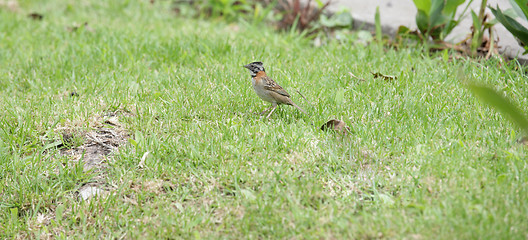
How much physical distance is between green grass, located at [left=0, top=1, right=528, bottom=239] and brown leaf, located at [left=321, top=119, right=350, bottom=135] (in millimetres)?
74

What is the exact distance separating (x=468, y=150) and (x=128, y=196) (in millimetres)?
2527

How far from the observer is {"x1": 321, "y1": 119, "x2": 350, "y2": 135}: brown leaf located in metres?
4.16

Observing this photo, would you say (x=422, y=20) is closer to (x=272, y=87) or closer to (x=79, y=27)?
(x=272, y=87)

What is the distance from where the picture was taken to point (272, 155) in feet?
13.0

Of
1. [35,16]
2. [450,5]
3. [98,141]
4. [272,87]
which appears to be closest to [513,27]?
[450,5]

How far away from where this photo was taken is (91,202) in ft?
12.4

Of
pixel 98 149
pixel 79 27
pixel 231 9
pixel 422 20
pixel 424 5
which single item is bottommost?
pixel 98 149

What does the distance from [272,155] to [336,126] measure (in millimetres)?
628

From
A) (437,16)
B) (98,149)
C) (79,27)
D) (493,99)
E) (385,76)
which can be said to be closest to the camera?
(493,99)

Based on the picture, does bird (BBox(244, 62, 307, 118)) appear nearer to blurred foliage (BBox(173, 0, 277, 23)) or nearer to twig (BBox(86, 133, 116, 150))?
twig (BBox(86, 133, 116, 150))

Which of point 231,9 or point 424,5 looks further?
point 231,9

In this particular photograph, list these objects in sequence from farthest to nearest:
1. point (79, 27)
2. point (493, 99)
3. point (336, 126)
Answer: point (79, 27)
point (336, 126)
point (493, 99)

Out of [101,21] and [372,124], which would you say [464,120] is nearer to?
[372,124]

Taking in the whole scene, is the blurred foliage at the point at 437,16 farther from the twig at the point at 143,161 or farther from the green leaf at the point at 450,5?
the twig at the point at 143,161
